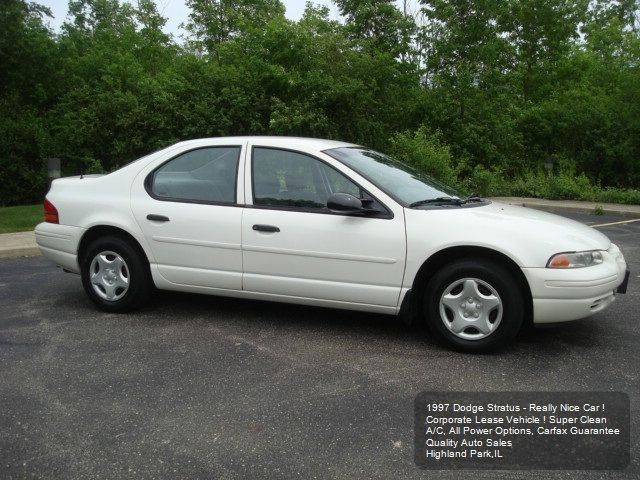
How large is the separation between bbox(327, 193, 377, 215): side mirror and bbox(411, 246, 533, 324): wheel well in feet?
1.90

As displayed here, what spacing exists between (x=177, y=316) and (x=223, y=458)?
8.91 feet

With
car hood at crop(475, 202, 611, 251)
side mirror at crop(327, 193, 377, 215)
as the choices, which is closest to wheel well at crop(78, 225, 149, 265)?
side mirror at crop(327, 193, 377, 215)

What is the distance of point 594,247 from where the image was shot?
4539mm

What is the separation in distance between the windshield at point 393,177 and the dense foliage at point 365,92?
447 inches

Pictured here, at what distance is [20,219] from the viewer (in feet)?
38.9

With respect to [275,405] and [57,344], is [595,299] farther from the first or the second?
[57,344]

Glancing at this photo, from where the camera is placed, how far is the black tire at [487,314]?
4410 millimetres

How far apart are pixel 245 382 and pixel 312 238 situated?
1.30 m

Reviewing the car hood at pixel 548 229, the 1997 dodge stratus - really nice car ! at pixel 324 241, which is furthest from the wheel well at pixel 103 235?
the car hood at pixel 548 229

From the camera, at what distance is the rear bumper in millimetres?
5750

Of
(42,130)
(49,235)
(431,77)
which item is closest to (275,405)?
(49,235)

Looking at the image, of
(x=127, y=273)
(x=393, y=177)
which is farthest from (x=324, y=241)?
(x=127, y=273)

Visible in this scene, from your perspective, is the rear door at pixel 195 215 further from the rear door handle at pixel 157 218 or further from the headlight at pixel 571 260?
the headlight at pixel 571 260

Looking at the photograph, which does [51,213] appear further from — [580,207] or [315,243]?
[580,207]
